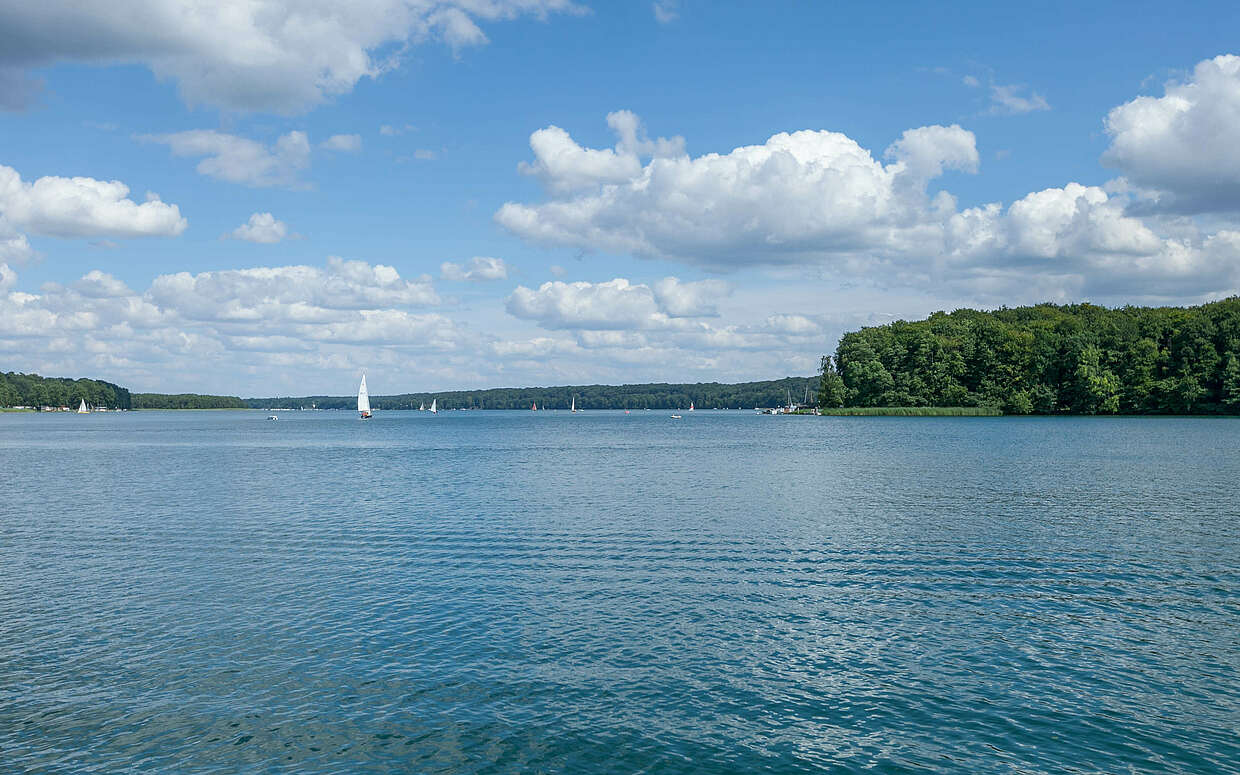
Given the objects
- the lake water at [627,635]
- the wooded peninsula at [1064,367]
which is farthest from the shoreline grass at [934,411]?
the lake water at [627,635]

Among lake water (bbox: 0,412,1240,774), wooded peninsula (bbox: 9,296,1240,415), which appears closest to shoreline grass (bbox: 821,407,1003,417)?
wooded peninsula (bbox: 9,296,1240,415)

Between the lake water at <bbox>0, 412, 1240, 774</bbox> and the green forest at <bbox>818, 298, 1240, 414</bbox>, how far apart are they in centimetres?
13500

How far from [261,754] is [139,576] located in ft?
55.2

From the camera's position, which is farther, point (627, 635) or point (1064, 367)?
point (1064, 367)

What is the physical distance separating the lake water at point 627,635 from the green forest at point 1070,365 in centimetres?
13500

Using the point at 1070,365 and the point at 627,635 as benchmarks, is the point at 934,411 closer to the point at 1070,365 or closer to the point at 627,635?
the point at 1070,365

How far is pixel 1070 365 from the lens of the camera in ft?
569

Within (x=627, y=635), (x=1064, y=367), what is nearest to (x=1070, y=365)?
(x=1064, y=367)

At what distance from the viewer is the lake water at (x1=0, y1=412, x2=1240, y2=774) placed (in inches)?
571

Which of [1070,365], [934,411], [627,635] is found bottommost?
[627,635]

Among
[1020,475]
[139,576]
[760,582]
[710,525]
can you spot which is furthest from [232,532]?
[1020,475]

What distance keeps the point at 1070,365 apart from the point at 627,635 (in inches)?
7101

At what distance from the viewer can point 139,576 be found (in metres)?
27.7

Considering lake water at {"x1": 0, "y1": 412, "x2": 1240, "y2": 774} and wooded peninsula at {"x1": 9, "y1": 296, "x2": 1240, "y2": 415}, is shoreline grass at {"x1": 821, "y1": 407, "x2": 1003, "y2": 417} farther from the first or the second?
lake water at {"x1": 0, "y1": 412, "x2": 1240, "y2": 774}
